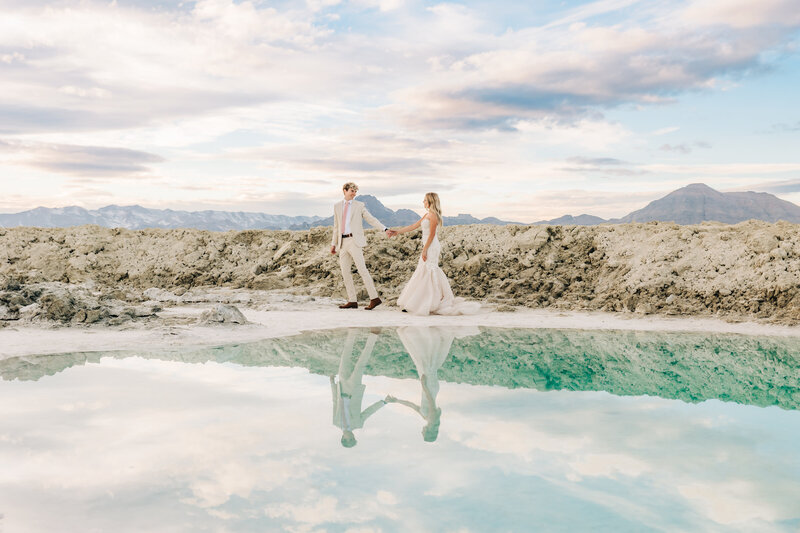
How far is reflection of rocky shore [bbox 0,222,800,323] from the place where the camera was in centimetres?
1404

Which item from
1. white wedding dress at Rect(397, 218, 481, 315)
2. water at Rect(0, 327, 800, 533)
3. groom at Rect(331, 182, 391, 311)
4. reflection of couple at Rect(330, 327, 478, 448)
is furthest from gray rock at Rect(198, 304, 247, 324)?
white wedding dress at Rect(397, 218, 481, 315)

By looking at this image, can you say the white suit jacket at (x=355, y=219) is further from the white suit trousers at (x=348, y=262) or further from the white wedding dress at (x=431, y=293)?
the white wedding dress at (x=431, y=293)

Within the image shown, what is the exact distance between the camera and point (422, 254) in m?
13.2

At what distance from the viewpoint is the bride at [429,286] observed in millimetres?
13055

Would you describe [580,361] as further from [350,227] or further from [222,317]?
[350,227]

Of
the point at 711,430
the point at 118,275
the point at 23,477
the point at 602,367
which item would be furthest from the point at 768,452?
the point at 118,275

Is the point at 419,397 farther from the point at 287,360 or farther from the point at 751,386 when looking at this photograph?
the point at 751,386

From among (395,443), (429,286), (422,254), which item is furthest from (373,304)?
(395,443)

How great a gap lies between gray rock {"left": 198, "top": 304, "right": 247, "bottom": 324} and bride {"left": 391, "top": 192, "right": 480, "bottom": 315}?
3.74m

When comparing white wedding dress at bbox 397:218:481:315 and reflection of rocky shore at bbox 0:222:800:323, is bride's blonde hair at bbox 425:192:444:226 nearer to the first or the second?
white wedding dress at bbox 397:218:481:315

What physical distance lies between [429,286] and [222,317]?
14.4 feet

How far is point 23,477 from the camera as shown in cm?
438

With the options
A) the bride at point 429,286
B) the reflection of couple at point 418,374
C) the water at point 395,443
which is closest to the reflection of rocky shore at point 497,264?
the bride at point 429,286

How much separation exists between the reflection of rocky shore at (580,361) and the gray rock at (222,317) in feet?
4.58
